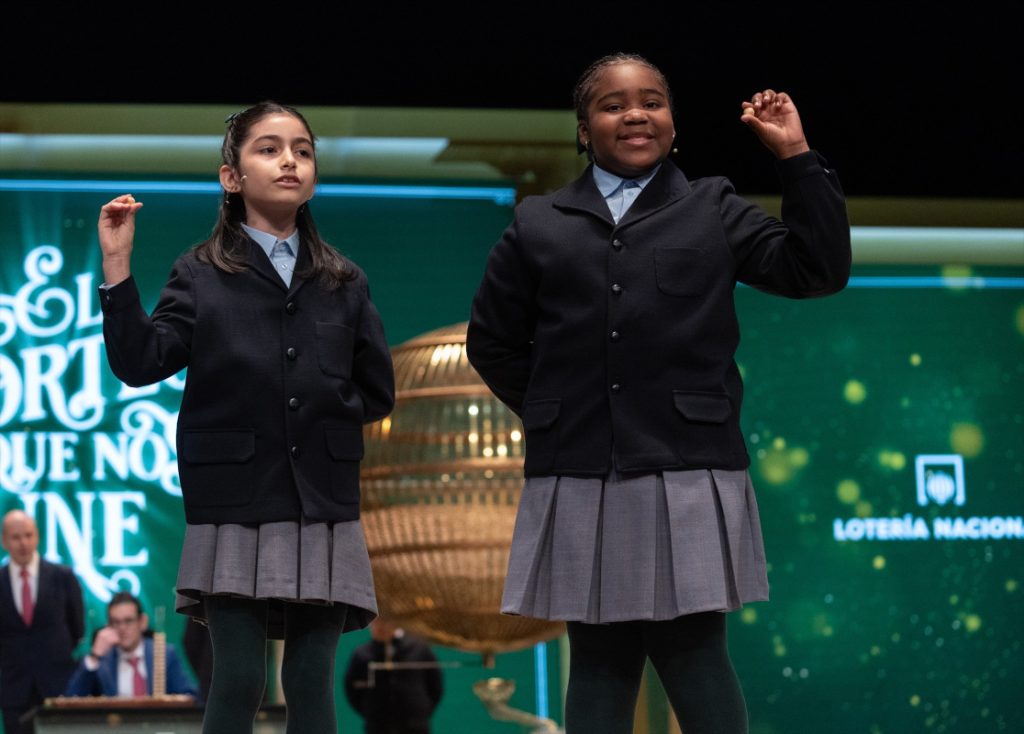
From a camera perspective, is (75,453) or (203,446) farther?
(75,453)

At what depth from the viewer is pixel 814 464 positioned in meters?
5.36

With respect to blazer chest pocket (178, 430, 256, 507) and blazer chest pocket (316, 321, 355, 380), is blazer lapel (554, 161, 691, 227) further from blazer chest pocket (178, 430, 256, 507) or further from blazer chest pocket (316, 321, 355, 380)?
blazer chest pocket (178, 430, 256, 507)

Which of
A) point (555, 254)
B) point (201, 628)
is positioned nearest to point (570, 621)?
point (555, 254)

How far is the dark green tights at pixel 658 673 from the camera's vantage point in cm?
208

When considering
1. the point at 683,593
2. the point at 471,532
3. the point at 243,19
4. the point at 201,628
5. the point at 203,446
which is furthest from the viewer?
the point at 201,628

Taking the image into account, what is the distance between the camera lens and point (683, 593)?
2047 mm

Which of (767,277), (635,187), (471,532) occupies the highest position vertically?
(635,187)

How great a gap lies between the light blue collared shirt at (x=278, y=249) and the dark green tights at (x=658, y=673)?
749 millimetres

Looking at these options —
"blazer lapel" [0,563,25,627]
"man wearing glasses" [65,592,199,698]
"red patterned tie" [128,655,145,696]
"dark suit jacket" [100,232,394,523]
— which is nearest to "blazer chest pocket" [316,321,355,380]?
"dark suit jacket" [100,232,394,523]

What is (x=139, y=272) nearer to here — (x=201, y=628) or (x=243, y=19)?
(x=201, y=628)

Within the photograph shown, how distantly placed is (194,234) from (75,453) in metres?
0.86

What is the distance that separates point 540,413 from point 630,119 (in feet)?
1.47

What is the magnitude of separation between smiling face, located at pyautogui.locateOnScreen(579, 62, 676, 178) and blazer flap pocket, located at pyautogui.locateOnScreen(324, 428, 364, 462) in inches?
23.2

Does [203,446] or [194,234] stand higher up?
[194,234]
